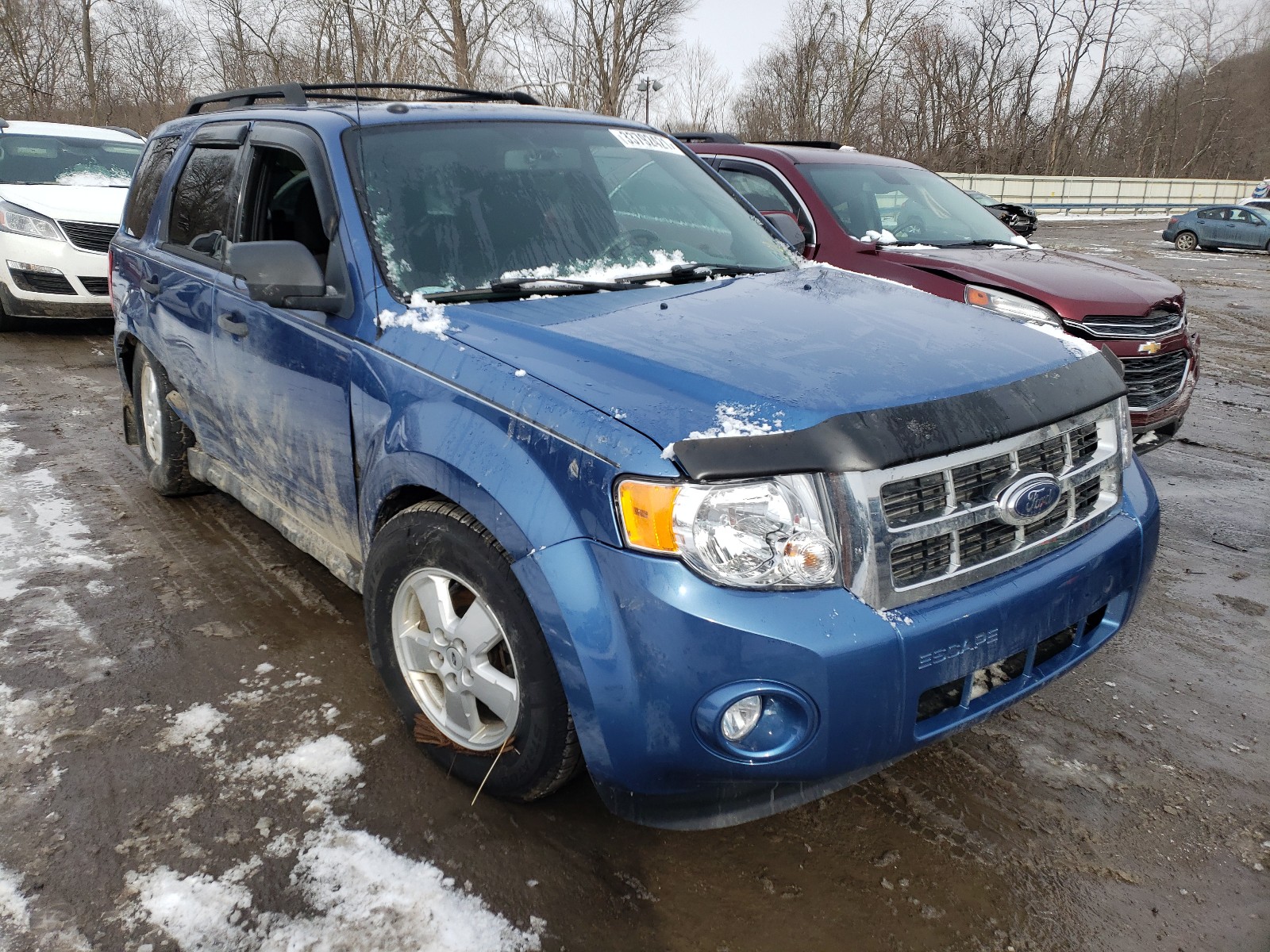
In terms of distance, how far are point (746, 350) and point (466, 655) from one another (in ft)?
3.46

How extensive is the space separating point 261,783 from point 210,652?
0.89 meters

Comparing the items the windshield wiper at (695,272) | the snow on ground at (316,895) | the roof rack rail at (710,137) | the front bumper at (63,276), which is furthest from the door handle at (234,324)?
the front bumper at (63,276)

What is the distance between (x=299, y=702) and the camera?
3049 millimetres

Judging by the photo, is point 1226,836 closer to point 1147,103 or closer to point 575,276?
point 575,276

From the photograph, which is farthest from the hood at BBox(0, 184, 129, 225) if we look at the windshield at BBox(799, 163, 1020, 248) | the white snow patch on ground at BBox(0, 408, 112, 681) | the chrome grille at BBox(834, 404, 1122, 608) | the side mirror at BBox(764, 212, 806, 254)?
the chrome grille at BBox(834, 404, 1122, 608)

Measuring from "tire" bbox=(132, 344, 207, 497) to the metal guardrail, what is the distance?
37.5 metres

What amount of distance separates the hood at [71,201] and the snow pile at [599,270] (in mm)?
7042

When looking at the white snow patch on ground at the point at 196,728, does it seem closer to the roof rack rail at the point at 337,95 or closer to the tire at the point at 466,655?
the tire at the point at 466,655

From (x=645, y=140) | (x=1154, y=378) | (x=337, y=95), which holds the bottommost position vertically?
(x=1154, y=378)

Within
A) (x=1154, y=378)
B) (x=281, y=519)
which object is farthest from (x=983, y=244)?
(x=281, y=519)

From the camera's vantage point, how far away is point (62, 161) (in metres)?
9.87

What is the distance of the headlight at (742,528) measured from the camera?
1.95 m

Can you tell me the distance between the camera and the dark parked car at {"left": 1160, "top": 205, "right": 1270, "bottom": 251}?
82.4ft

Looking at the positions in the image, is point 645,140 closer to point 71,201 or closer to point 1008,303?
point 1008,303
